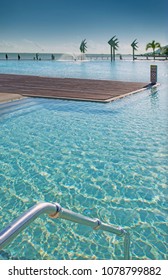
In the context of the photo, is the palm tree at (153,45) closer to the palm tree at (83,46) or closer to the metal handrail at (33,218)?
the palm tree at (83,46)

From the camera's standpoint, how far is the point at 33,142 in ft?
25.6

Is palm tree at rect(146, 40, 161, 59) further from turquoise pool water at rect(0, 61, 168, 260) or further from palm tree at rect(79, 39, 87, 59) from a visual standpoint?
turquoise pool water at rect(0, 61, 168, 260)

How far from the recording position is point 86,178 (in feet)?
18.5

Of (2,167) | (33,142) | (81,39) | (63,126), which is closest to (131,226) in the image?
(2,167)

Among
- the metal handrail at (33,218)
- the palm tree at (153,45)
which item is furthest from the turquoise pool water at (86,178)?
the palm tree at (153,45)

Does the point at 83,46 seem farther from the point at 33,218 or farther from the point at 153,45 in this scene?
the point at 33,218

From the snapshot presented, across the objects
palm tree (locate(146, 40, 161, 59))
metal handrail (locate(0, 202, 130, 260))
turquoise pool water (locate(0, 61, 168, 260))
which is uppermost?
palm tree (locate(146, 40, 161, 59))

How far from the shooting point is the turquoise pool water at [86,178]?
3801mm

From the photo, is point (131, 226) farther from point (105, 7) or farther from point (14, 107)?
point (105, 7)

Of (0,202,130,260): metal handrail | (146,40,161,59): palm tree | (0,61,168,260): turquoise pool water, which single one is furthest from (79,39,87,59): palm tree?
(0,202,130,260): metal handrail

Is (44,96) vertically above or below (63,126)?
above

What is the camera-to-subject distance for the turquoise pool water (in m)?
3.80

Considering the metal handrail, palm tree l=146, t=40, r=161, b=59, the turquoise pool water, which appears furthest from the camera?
palm tree l=146, t=40, r=161, b=59
